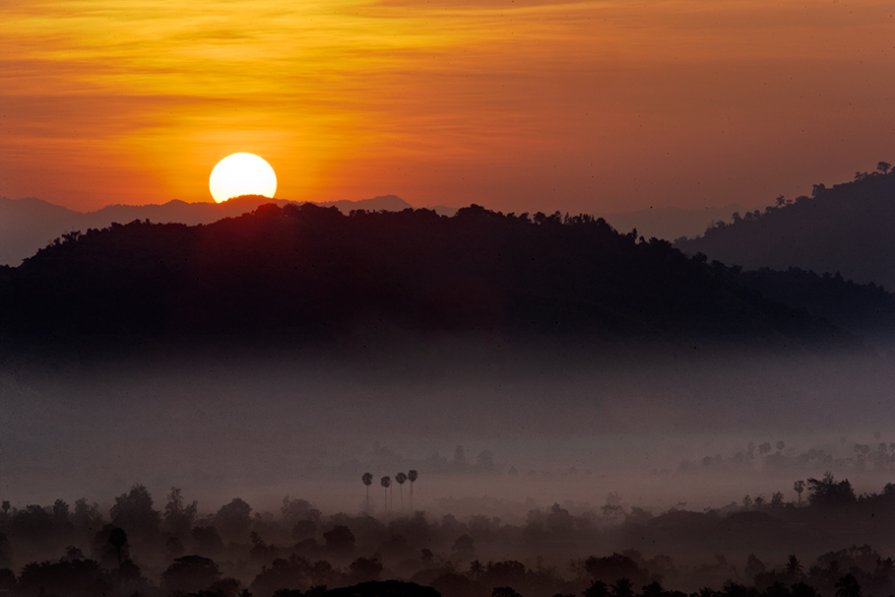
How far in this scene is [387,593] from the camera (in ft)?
653

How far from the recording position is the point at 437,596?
642 ft

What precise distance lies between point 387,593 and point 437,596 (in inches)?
242
